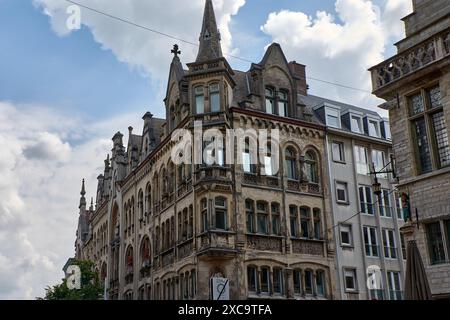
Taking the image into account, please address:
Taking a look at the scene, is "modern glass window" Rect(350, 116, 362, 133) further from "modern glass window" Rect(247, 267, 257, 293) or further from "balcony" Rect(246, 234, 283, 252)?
"modern glass window" Rect(247, 267, 257, 293)

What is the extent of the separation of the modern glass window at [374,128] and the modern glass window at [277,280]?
1226 centimetres

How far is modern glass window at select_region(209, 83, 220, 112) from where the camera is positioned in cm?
3281

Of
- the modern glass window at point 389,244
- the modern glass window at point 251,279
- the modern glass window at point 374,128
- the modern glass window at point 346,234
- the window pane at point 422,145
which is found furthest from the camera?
the modern glass window at point 374,128

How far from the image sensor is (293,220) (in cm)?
3325

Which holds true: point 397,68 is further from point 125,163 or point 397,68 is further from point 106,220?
point 106,220

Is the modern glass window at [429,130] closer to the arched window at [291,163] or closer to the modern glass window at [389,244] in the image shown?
the arched window at [291,163]

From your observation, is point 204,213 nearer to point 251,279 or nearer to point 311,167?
point 251,279

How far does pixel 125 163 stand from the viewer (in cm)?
4822

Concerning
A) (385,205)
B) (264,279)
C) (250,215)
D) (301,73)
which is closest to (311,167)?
(250,215)

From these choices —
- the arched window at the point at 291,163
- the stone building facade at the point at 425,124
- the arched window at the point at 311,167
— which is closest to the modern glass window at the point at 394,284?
the arched window at the point at 311,167

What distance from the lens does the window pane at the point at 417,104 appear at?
18.9 meters

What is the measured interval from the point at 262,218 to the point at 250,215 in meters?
0.85

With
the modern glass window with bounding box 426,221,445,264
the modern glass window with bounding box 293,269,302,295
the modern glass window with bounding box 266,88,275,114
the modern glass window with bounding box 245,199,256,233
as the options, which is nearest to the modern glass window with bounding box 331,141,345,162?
the modern glass window with bounding box 266,88,275,114
